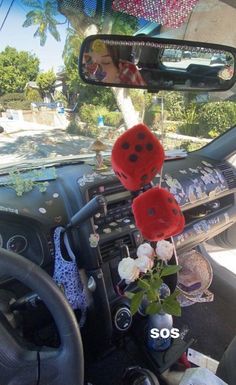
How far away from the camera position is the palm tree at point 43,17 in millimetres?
1471

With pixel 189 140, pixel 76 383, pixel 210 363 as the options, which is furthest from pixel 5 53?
pixel 210 363

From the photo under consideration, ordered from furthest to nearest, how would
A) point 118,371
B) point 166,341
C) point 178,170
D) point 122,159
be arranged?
point 178,170 < point 118,371 < point 166,341 < point 122,159

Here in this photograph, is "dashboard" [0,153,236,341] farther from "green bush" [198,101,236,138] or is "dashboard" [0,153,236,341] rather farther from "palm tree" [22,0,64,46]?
"green bush" [198,101,236,138]

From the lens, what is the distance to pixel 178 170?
211 cm

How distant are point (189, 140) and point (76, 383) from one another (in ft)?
6.41

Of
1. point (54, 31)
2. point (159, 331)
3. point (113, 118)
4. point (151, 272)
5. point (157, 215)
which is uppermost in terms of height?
point (54, 31)

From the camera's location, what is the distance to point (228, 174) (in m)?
2.38

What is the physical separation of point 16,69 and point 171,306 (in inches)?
45.1

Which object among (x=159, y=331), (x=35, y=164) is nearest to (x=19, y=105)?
(x=35, y=164)

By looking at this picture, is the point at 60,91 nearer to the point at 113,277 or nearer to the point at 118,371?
the point at 113,277

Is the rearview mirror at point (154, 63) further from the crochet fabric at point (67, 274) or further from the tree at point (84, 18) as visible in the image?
the crochet fabric at point (67, 274)

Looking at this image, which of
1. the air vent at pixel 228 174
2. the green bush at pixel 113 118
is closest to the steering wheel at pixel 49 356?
the green bush at pixel 113 118

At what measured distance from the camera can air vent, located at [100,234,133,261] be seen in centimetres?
150

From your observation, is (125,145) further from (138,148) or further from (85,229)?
(85,229)
